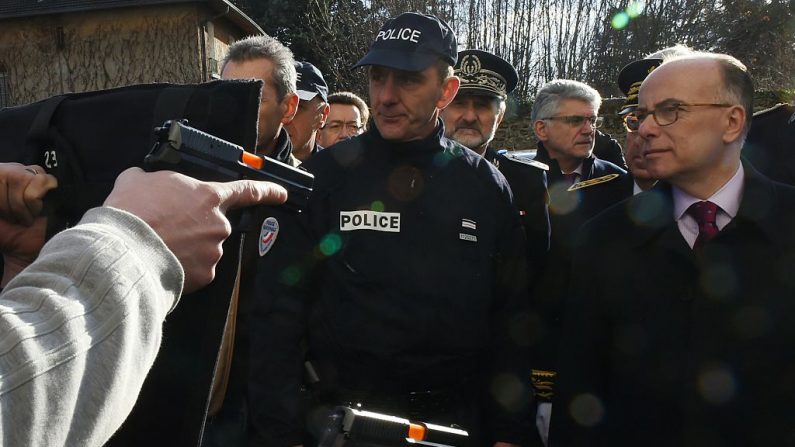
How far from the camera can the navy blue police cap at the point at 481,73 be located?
3744 mm

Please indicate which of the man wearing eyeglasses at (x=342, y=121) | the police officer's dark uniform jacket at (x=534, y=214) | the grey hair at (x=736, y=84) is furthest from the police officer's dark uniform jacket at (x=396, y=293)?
the man wearing eyeglasses at (x=342, y=121)

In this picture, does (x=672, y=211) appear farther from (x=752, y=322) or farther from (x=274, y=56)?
(x=274, y=56)

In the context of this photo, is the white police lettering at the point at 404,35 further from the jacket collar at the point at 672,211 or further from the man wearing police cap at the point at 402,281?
the jacket collar at the point at 672,211

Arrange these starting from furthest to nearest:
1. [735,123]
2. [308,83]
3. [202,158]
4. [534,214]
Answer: [308,83]
[534,214]
[735,123]
[202,158]

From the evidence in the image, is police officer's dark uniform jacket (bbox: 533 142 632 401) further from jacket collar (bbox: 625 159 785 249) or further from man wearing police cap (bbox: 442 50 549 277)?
jacket collar (bbox: 625 159 785 249)

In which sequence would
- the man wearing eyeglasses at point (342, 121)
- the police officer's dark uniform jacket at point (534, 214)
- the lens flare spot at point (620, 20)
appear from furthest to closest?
the lens flare spot at point (620, 20) → the man wearing eyeglasses at point (342, 121) → the police officer's dark uniform jacket at point (534, 214)

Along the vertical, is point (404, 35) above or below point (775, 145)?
above

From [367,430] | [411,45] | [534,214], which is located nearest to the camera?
[367,430]

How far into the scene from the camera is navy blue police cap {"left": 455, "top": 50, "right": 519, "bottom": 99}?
3.74 metres

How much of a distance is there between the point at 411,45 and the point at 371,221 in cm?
74

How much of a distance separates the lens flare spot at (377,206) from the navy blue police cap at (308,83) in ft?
5.91

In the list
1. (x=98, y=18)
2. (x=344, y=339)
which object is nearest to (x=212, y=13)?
(x=98, y=18)

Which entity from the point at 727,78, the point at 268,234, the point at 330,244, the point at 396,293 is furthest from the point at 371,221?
the point at 727,78

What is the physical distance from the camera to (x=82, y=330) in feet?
2.52
